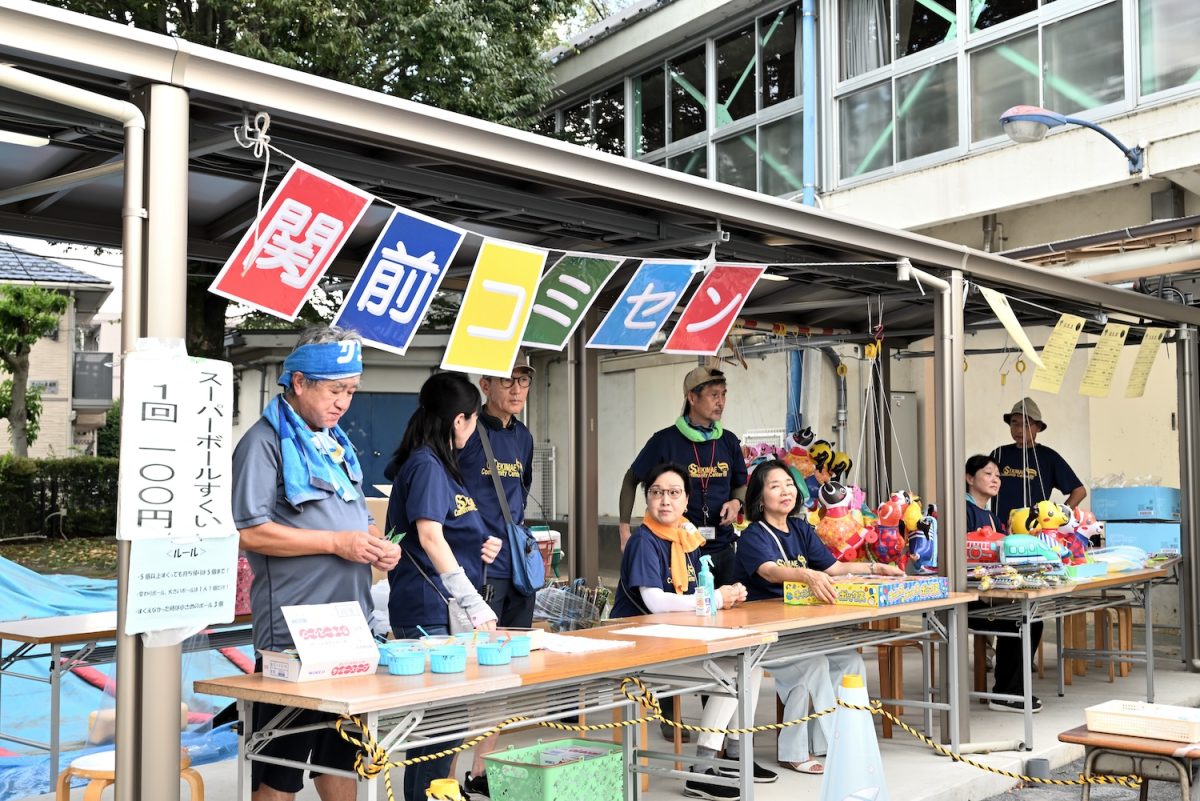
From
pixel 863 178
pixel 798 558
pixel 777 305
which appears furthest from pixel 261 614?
pixel 863 178

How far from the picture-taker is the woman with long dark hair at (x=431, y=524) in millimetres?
4254

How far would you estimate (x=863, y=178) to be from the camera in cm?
1195

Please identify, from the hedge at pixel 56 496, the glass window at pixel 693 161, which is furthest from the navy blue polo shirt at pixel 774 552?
the hedge at pixel 56 496

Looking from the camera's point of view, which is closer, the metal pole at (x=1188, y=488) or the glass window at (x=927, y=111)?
the metal pole at (x=1188, y=488)

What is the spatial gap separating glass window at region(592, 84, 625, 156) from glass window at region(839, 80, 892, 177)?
3615 millimetres

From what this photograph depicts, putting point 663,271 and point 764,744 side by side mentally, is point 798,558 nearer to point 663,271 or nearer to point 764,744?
point 764,744

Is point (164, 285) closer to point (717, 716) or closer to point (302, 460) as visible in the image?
point (302, 460)

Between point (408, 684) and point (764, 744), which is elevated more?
point (408, 684)

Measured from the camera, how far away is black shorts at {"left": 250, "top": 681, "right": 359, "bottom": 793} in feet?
11.7

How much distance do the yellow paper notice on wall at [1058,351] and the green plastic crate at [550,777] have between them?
4.30 meters

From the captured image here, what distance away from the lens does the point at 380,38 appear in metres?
13.1

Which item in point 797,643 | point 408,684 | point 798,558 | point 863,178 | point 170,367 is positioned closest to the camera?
point 170,367

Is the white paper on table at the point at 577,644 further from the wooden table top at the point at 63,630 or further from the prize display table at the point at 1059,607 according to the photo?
the prize display table at the point at 1059,607

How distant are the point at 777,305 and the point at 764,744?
3.11m
